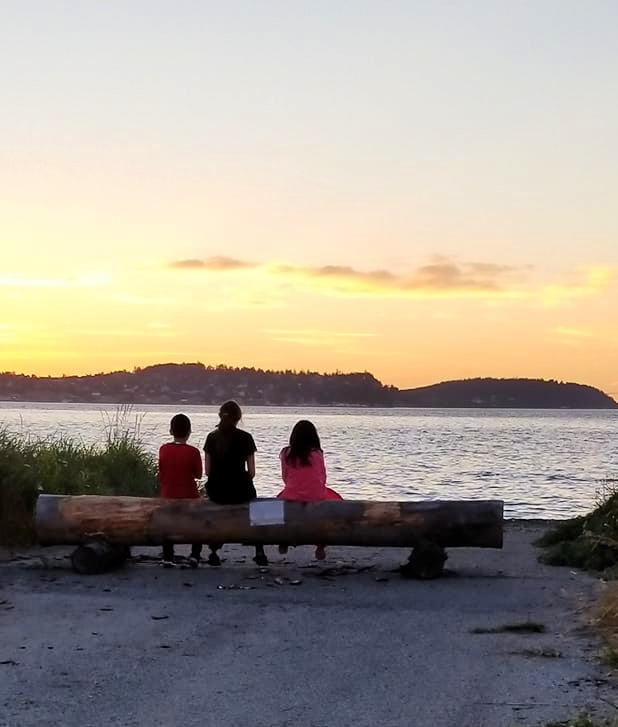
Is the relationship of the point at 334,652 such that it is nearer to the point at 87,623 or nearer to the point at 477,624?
the point at 477,624

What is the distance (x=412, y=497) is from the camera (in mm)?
27484

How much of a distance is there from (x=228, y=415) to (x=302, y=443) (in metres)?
0.89

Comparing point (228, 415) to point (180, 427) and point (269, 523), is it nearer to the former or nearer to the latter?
point (180, 427)

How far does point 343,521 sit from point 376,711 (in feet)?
17.1

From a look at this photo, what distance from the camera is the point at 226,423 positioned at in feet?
39.0

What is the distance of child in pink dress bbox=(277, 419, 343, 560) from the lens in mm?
11648

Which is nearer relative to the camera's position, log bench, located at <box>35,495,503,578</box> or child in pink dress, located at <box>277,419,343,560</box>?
log bench, located at <box>35,495,503,578</box>

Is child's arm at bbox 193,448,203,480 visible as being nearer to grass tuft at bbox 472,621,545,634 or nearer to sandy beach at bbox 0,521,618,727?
sandy beach at bbox 0,521,618,727

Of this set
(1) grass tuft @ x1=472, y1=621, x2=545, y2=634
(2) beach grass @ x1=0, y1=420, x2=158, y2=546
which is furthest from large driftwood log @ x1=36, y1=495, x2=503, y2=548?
(1) grass tuft @ x1=472, y1=621, x2=545, y2=634

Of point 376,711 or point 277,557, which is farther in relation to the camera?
point 277,557

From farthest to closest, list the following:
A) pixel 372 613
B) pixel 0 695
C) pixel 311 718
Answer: pixel 372 613
pixel 0 695
pixel 311 718

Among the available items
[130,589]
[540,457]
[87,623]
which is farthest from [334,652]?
[540,457]

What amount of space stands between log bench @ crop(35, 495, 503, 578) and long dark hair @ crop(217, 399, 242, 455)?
2.53 ft

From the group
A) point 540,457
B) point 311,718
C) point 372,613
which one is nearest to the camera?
point 311,718
